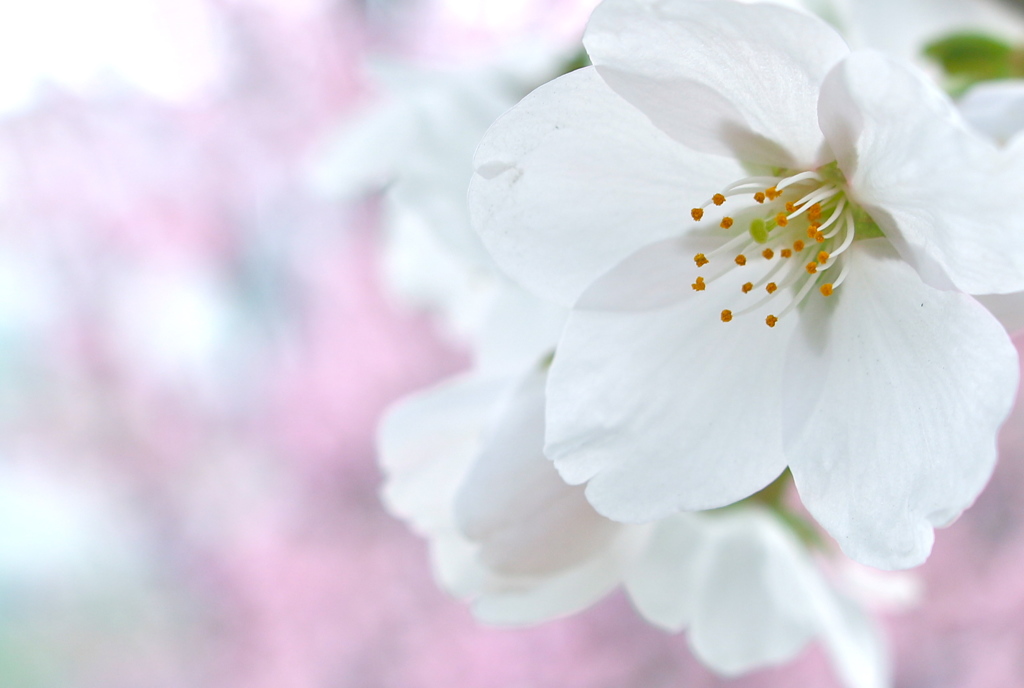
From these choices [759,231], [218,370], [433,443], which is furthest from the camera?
[218,370]

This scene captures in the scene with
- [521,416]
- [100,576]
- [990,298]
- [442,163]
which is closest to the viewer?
[990,298]

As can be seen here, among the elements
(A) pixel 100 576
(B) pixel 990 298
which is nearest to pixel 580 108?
(B) pixel 990 298

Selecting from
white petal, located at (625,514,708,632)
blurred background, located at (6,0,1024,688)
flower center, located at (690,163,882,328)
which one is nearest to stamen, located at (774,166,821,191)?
flower center, located at (690,163,882,328)

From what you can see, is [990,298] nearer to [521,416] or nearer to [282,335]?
[521,416]

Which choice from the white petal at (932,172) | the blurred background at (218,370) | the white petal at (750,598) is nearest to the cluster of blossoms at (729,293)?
the white petal at (932,172)

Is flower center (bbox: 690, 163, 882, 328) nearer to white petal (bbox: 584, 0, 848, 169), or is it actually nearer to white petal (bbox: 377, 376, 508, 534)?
white petal (bbox: 584, 0, 848, 169)

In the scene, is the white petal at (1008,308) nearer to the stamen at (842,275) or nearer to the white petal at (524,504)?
the stamen at (842,275)

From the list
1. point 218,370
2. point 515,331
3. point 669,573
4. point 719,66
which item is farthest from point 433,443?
point 218,370

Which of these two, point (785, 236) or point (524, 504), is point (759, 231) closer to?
point (785, 236)
